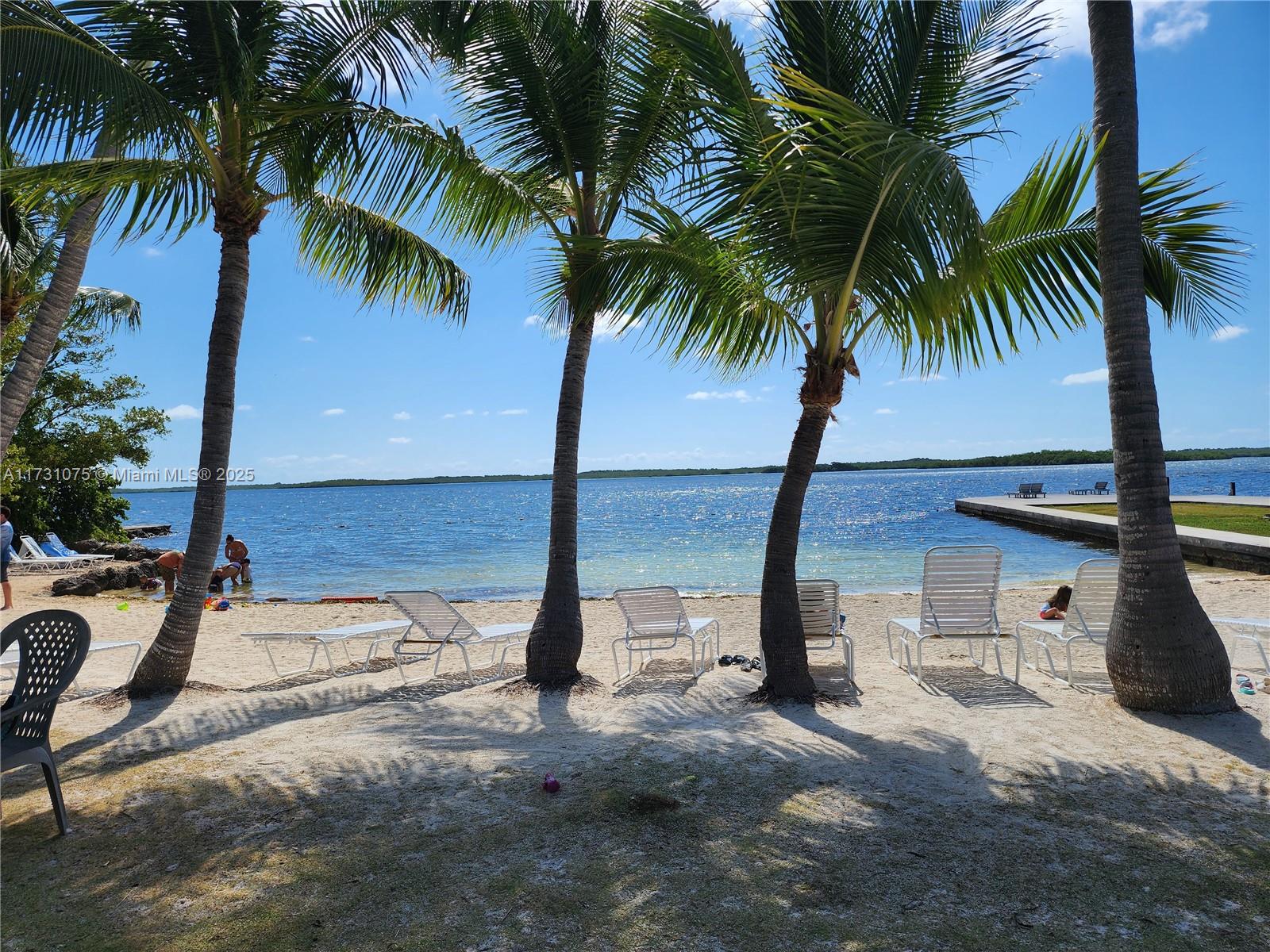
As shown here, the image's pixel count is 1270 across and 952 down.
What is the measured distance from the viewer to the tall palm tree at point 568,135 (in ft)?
23.0

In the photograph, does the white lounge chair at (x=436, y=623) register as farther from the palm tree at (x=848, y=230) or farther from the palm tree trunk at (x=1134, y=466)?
the palm tree trunk at (x=1134, y=466)

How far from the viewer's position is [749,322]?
698cm

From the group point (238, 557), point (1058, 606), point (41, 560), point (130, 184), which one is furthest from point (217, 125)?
point (41, 560)

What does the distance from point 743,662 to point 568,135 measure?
5.28 metres

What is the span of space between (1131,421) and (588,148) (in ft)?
15.7

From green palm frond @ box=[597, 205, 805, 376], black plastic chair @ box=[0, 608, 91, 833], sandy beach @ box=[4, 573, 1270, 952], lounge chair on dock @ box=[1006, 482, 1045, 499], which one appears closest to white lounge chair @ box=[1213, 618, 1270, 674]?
sandy beach @ box=[4, 573, 1270, 952]

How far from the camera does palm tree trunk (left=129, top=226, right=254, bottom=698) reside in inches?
276

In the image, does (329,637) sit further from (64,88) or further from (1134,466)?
(1134,466)

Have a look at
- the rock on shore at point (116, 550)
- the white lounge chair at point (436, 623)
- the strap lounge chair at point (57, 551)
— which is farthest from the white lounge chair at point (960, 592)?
the rock on shore at point (116, 550)

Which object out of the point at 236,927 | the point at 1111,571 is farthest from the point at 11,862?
the point at 1111,571

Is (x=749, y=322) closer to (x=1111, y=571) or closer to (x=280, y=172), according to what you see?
(x=1111, y=571)

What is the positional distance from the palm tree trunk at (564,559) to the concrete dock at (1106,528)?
5840 mm

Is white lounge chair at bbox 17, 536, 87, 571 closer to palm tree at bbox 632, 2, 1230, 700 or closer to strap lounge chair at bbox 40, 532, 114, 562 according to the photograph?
strap lounge chair at bbox 40, 532, 114, 562

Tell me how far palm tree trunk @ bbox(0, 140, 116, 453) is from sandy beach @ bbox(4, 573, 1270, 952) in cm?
359
